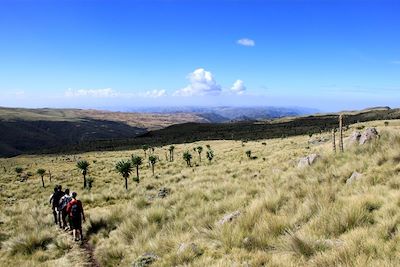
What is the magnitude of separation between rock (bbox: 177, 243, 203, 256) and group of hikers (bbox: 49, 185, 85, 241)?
660cm

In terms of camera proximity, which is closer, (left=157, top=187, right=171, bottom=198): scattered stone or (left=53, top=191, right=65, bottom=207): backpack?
(left=53, top=191, right=65, bottom=207): backpack

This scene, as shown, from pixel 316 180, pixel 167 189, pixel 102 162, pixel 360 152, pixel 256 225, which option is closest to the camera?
pixel 256 225

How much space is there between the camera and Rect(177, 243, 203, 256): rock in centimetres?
929

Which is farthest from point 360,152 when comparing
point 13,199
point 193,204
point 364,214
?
point 13,199

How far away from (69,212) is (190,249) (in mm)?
7564

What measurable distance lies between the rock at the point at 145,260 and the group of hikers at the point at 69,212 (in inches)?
226

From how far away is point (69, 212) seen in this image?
49.7 ft

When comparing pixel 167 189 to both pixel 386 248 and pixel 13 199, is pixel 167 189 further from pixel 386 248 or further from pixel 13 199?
pixel 13 199

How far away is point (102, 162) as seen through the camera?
244 ft

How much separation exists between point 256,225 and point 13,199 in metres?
35.8

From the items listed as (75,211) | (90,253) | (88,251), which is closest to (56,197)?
(75,211)

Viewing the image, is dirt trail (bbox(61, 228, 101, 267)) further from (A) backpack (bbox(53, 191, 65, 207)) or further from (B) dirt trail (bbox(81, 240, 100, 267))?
(A) backpack (bbox(53, 191, 65, 207))

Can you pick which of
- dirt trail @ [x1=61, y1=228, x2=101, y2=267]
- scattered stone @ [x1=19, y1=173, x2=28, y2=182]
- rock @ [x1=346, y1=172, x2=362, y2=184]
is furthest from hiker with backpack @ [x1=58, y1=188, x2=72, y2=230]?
scattered stone @ [x1=19, y1=173, x2=28, y2=182]

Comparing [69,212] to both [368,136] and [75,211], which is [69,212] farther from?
[368,136]
